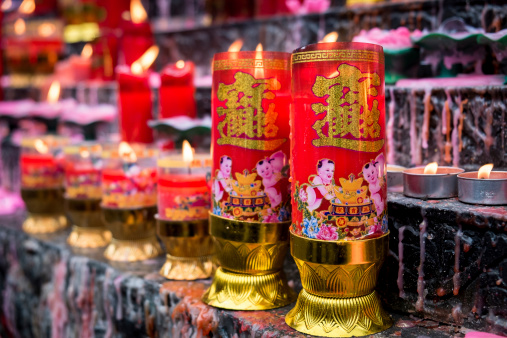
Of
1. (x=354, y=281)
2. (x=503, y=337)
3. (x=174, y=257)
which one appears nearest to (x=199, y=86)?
(x=174, y=257)

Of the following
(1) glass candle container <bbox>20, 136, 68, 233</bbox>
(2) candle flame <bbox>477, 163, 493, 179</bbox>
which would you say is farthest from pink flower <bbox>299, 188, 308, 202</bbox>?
(1) glass candle container <bbox>20, 136, 68, 233</bbox>

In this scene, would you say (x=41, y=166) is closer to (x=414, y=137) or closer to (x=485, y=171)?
(x=414, y=137)

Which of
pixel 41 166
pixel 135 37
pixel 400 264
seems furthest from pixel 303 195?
pixel 135 37

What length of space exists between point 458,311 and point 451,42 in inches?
24.2

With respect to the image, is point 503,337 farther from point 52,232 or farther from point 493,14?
point 52,232

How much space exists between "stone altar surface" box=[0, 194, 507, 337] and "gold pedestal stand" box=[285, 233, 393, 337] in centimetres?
5

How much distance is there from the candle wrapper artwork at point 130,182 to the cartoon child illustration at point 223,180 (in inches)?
17.8

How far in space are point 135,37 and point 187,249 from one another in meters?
1.17

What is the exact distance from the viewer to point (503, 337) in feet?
3.05

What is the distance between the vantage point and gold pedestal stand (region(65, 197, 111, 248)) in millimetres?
1738

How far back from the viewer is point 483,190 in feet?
3.27

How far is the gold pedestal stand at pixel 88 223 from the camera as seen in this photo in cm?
174

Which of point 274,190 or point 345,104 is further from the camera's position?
point 274,190

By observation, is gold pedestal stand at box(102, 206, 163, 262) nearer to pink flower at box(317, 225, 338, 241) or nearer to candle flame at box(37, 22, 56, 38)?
pink flower at box(317, 225, 338, 241)
